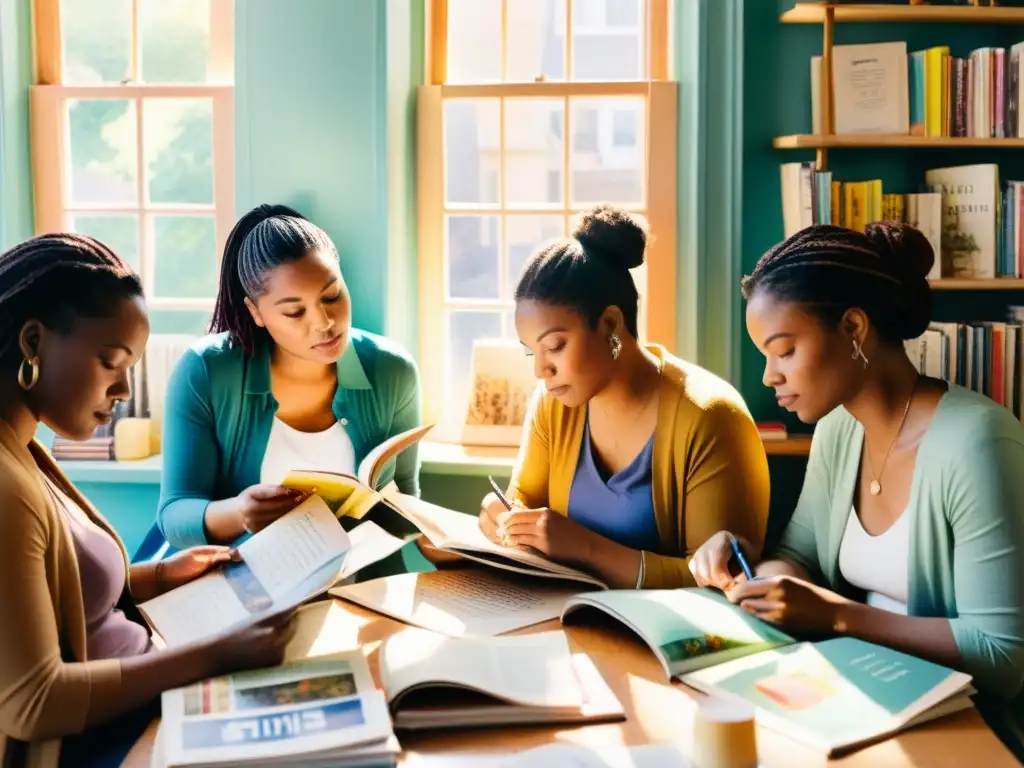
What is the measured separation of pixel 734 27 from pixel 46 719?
2254mm

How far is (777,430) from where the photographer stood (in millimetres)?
2682

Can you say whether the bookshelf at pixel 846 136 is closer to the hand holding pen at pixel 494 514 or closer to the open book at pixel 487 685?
the hand holding pen at pixel 494 514

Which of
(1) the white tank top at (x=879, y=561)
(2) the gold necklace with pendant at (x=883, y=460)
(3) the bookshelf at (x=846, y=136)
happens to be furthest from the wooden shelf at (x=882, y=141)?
(1) the white tank top at (x=879, y=561)

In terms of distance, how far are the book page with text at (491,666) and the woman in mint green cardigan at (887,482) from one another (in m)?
0.33

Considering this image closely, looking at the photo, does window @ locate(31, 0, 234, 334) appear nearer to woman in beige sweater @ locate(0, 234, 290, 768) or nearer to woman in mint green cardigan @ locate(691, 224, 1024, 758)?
woman in beige sweater @ locate(0, 234, 290, 768)

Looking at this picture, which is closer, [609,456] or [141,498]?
[609,456]

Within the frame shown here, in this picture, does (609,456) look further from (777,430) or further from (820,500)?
(777,430)

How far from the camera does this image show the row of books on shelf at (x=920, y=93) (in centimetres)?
268

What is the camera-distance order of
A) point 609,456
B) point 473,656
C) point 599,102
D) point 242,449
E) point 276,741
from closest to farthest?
point 276,741, point 473,656, point 609,456, point 242,449, point 599,102

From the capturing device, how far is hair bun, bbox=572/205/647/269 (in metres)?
2.11

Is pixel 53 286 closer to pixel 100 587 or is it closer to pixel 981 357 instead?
pixel 100 587

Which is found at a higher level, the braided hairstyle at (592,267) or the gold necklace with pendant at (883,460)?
the braided hairstyle at (592,267)

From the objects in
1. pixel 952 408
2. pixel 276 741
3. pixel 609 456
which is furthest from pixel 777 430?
pixel 276 741

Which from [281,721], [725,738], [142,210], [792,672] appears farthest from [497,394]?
[725,738]
